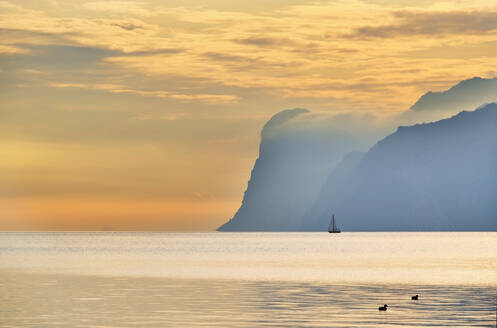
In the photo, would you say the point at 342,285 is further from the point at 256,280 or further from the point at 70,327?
the point at 70,327

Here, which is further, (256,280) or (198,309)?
(256,280)

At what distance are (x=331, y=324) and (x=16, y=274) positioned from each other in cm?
6596

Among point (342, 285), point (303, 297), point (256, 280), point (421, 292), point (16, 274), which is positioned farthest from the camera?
point (16, 274)

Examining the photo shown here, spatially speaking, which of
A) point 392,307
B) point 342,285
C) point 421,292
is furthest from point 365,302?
point 342,285

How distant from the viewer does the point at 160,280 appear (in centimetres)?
10138

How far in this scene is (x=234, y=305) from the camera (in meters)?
70.4

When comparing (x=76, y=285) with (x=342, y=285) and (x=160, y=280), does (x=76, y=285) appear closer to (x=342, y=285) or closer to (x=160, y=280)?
(x=160, y=280)

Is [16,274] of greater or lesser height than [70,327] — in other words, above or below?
below

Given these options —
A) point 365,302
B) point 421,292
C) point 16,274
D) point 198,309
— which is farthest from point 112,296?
point 16,274

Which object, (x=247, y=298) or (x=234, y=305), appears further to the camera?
(x=247, y=298)

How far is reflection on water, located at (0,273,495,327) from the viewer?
5934 cm

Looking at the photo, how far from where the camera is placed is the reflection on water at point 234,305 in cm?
5934

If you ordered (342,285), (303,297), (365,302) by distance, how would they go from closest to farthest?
(365,302) < (303,297) < (342,285)

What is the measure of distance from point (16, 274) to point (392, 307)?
59688mm
